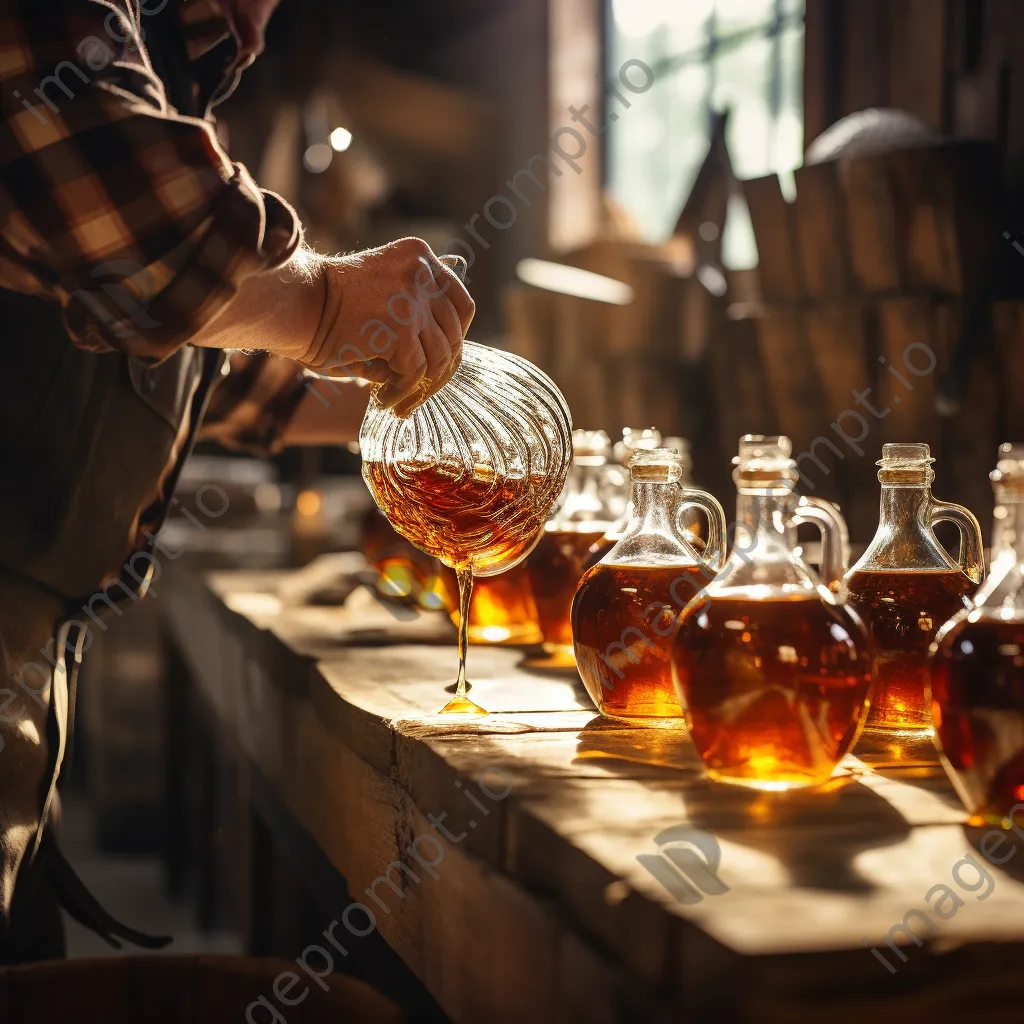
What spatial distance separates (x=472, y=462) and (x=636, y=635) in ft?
0.71

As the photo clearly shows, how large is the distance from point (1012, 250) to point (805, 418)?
1.30 ft

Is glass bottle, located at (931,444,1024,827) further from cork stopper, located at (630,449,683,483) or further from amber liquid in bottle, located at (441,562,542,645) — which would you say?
amber liquid in bottle, located at (441,562,542,645)

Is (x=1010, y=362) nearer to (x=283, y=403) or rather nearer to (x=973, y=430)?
(x=973, y=430)

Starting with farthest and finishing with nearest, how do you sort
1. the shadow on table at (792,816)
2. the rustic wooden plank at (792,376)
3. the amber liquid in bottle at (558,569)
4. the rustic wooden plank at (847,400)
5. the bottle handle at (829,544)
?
1. the rustic wooden plank at (792,376)
2. the rustic wooden plank at (847,400)
3. the amber liquid in bottle at (558,569)
4. the bottle handle at (829,544)
5. the shadow on table at (792,816)

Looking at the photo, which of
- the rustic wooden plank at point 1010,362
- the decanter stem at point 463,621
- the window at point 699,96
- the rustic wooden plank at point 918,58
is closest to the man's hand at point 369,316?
the decanter stem at point 463,621

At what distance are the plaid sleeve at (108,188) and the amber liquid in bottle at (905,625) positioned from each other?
592 mm

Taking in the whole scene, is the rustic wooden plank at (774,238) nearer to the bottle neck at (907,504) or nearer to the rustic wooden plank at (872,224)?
the rustic wooden plank at (872,224)

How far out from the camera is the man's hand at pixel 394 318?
1146mm

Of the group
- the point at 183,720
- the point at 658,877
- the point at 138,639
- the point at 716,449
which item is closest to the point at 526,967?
the point at 658,877

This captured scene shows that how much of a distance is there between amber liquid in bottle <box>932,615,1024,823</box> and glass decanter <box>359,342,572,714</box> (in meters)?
0.46

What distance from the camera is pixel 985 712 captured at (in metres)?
0.83

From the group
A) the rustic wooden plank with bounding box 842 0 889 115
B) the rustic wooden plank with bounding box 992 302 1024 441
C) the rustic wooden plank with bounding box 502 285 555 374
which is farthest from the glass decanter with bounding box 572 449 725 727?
the rustic wooden plank with bounding box 502 285 555 374

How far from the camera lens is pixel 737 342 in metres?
2.18

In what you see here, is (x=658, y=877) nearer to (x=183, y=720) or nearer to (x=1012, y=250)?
(x=1012, y=250)
